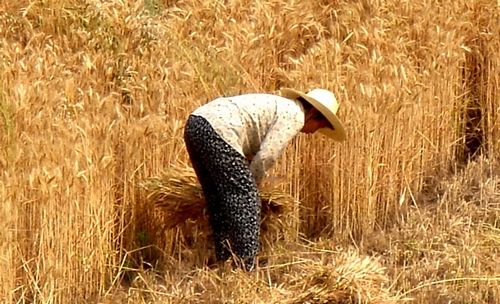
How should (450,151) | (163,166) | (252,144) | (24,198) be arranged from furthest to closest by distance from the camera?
(450,151) < (163,166) < (252,144) < (24,198)

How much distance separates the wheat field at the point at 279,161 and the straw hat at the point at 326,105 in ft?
1.64

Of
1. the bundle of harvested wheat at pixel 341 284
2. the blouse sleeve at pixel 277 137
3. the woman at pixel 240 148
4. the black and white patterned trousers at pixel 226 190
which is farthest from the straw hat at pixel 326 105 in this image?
the bundle of harvested wheat at pixel 341 284

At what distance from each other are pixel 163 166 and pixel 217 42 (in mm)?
1410

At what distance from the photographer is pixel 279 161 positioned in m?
5.18

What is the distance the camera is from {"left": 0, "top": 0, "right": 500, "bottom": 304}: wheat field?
4.38 metres

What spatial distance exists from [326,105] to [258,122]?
336 mm

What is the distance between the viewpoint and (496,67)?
601 cm

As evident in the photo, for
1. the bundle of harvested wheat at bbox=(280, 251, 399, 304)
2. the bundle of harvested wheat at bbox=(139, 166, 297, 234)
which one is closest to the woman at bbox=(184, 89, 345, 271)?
the bundle of harvested wheat at bbox=(139, 166, 297, 234)

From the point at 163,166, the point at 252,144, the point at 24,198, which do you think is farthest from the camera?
the point at 163,166

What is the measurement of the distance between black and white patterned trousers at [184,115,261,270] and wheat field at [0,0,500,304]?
15 centimetres

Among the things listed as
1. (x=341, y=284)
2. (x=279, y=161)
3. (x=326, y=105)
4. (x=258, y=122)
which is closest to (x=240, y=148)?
(x=258, y=122)

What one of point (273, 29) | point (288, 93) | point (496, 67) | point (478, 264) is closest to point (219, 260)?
point (288, 93)

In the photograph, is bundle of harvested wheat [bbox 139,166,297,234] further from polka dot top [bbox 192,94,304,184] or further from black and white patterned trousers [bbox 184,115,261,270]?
polka dot top [bbox 192,94,304,184]

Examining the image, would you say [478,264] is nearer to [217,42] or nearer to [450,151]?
[450,151]
